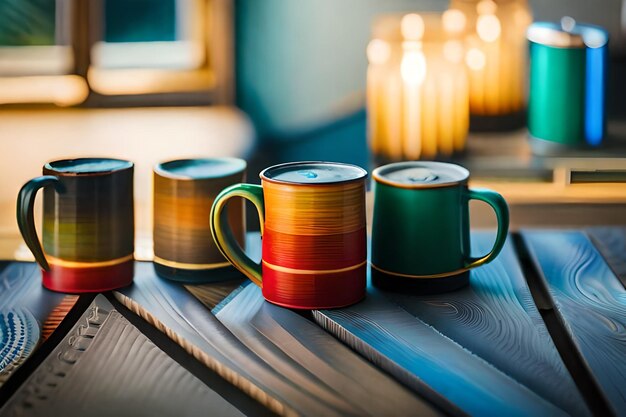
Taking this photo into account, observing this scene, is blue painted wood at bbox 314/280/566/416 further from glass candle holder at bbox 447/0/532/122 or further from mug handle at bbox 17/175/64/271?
glass candle holder at bbox 447/0/532/122

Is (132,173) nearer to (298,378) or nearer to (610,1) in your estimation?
(298,378)

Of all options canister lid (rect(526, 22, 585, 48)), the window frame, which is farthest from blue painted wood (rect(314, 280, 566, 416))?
the window frame

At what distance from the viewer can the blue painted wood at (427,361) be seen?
2.10 feet

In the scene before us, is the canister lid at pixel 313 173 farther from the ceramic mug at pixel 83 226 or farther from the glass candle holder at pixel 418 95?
the glass candle holder at pixel 418 95

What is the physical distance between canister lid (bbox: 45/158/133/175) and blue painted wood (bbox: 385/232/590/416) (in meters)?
0.29

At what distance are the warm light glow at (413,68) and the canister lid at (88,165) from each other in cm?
79

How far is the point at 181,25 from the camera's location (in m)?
2.63

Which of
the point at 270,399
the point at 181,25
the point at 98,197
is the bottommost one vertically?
the point at 270,399

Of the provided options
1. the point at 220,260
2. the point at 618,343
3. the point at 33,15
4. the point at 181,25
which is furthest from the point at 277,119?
the point at 618,343

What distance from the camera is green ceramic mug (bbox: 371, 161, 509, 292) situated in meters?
0.85

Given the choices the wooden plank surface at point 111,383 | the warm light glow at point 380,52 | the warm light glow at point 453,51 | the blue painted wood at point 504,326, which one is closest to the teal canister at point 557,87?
the warm light glow at point 453,51

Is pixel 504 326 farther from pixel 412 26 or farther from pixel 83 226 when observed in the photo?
pixel 412 26

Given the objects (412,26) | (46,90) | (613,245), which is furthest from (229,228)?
(46,90)

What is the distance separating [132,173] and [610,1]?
1369mm
